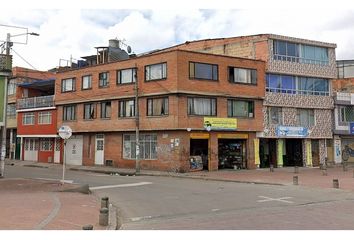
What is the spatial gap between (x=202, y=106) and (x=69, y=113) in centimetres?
1442

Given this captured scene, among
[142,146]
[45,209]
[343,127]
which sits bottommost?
[45,209]

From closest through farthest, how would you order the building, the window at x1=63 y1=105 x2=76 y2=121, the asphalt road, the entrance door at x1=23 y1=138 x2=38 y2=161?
the asphalt road, the building, the window at x1=63 y1=105 x2=76 y2=121, the entrance door at x1=23 y1=138 x2=38 y2=161

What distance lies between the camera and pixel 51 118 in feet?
136

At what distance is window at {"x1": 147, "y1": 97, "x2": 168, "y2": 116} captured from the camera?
32000 mm

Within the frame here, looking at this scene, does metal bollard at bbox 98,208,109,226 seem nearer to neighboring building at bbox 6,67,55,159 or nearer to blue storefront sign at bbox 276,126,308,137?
blue storefront sign at bbox 276,126,308,137

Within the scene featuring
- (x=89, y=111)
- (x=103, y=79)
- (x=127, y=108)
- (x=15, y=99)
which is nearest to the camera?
(x=127, y=108)

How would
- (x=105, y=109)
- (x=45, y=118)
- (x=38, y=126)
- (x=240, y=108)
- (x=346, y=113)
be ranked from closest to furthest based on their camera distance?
1. (x=240, y=108)
2. (x=105, y=109)
3. (x=346, y=113)
4. (x=45, y=118)
5. (x=38, y=126)

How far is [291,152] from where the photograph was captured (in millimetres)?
39375

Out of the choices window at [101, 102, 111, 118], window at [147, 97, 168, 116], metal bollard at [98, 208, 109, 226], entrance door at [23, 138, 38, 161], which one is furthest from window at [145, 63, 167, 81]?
metal bollard at [98, 208, 109, 226]

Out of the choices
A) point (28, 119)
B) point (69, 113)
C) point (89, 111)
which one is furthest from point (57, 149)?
point (89, 111)

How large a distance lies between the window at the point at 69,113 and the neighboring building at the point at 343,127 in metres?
25.1

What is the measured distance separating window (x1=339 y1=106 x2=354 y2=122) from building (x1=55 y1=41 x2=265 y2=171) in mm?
10907

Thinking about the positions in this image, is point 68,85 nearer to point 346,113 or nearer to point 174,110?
point 174,110

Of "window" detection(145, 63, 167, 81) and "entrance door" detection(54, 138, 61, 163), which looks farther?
"entrance door" detection(54, 138, 61, 163)
